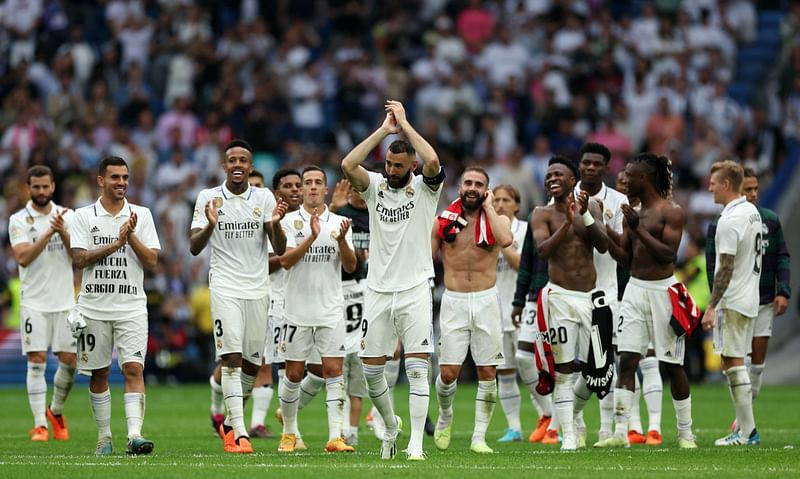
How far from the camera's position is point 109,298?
611 inches

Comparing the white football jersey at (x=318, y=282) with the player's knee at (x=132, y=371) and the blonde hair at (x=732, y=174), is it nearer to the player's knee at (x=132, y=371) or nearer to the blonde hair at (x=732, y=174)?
the player's knee at (x=132, y=371)

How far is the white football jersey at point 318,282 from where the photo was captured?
55.1 ft

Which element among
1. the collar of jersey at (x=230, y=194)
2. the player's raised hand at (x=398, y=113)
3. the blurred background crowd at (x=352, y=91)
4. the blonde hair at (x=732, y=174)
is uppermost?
the blurred background crowd at (x=352, y=91)

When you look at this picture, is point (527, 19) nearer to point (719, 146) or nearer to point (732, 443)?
point (719, 146)

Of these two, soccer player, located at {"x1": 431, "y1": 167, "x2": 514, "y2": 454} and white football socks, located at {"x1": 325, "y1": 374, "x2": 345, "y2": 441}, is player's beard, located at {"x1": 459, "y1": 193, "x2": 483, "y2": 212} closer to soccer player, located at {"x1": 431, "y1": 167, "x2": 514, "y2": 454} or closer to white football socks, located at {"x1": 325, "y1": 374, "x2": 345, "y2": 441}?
soccer player, located at {"x1": 431, "y1": 167, "x2": 514, "y2": 454}

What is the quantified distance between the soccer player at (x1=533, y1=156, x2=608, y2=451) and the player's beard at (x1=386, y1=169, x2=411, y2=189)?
207 centimetres

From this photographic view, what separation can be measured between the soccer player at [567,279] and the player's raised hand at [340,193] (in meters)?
2.71

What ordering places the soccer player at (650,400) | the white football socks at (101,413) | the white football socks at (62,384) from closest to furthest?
1. the white football socks at (101,413)
2. the soccer player at (650,400)
3. the white football socks at (62,384)

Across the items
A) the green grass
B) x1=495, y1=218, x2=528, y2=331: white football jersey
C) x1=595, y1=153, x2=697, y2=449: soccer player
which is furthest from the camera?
x1=495, y1=218, x2=528, y2=331: white football jersey

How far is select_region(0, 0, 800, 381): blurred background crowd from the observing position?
3109 cm

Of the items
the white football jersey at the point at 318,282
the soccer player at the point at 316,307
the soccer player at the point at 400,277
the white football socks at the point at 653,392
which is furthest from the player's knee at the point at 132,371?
the white football socks at the point at 653,392

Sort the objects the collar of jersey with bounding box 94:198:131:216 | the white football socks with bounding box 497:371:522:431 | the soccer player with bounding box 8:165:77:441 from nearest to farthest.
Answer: the collar of jersey with bounding box 94:198:131:216
the white football socks with bounding box 497:371:522:431
the soccer player with bounding box 8:165:77:441

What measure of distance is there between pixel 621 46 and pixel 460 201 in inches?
753

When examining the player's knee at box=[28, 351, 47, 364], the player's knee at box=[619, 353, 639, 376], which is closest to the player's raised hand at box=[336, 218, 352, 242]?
the player's knee at box=[619, 353, 639, 376]
